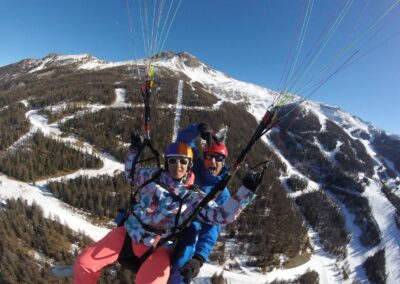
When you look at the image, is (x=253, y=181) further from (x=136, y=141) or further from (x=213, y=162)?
(x=213, y=162)

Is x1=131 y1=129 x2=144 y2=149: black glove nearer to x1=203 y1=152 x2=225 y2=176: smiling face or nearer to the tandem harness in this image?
Result: the tandem harness

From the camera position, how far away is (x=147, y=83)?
5469 millimetres

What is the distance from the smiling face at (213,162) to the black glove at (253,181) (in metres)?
2.46

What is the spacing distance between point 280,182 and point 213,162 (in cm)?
4293

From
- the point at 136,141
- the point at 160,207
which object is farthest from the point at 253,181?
the point at 136,141

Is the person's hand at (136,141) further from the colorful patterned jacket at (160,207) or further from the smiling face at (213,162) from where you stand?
the smiling face at (213,162)

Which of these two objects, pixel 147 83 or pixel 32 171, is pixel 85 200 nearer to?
pixel 32 171

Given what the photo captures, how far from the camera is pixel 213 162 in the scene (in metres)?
5.56

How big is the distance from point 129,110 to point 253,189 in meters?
47.3

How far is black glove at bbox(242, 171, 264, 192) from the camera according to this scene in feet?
9.97

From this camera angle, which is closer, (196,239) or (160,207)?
(160,207)

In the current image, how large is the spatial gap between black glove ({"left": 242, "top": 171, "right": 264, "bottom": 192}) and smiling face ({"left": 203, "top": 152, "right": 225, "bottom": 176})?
246 centimetres

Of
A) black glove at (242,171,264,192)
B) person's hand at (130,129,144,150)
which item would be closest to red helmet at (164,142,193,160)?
person's hand at (130,129,144,150)

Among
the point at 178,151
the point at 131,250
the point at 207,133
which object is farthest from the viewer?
the point at 207,133
